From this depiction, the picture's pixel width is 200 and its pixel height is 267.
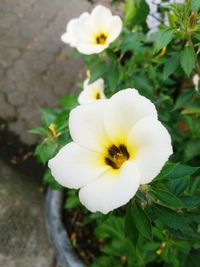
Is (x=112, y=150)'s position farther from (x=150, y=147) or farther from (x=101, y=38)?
(x=101, y=38)

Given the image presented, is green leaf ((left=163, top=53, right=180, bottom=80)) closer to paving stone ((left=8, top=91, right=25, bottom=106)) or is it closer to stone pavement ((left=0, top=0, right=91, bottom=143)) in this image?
stone pavement ((left=0, top=0, right=91, bottom=143))

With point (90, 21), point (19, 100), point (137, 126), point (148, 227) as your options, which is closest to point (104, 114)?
point (137, 126)

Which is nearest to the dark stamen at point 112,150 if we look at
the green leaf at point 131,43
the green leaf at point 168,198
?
the green leaf at point 168,198

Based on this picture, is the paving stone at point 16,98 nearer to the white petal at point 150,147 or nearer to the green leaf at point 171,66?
the green leaf at point 171,66

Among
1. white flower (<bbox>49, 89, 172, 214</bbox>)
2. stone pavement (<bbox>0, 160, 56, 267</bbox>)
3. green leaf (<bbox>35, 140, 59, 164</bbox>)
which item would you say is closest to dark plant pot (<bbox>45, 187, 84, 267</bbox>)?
stone pavement (<bbox>0, 160, 56, 267</bbox>)

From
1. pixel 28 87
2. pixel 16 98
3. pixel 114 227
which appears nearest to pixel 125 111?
pixel 114 227

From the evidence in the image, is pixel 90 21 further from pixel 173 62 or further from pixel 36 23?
pixel 36 23
